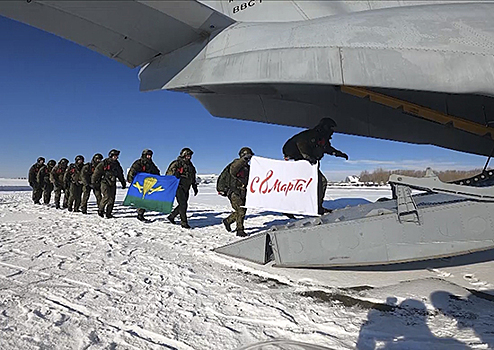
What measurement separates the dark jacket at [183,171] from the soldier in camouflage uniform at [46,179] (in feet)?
21.1

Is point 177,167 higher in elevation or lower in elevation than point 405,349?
higher

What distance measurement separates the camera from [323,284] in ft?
9.96

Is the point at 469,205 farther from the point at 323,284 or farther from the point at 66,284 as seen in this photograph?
the point at 66,284

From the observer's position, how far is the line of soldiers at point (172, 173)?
497 centimetres

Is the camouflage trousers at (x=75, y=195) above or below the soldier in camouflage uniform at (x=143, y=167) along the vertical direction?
below

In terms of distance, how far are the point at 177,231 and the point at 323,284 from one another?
3388 mm

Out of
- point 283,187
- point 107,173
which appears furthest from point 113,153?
point 283,187

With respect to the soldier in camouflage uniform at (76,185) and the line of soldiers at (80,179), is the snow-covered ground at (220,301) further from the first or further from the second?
the soldier in camouflage uniform at (76,185)

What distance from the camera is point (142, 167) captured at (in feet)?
23.5

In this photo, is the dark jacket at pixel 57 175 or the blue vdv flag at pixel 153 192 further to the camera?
the dark jacket at pixel 57 175

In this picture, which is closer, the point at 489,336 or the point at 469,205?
the point at 489,336

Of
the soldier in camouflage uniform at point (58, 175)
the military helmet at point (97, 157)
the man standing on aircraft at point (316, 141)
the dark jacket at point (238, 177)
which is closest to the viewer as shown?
the man standing on aircraft at point (316, 141)

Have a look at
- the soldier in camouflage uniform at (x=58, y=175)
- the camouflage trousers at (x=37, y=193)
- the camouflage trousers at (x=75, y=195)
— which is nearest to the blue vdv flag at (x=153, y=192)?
the camouflage trousers at (x=75, y=195)

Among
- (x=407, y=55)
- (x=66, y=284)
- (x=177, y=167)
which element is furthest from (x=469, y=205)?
(x=177, y=167)
